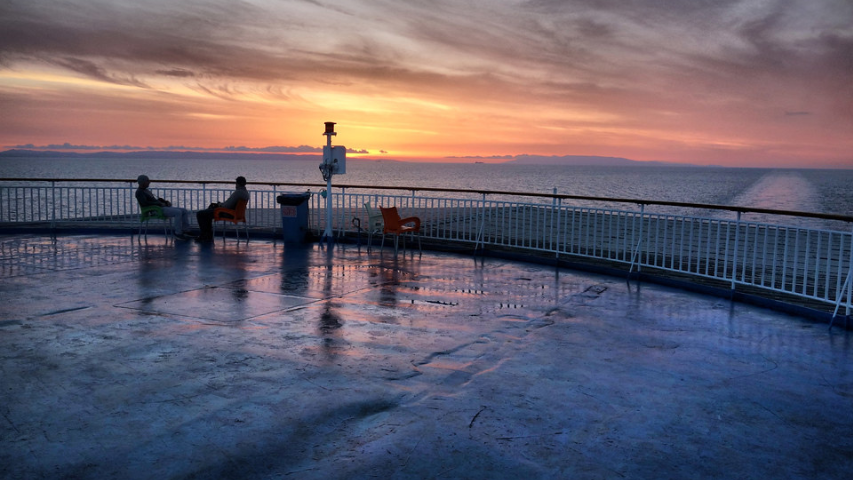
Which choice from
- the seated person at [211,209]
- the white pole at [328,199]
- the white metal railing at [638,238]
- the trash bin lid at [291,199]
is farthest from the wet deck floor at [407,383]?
the trash bin lid at [291,199]

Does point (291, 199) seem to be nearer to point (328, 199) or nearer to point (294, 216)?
point (294, 216)

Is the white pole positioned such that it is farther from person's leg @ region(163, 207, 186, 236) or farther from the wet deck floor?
the wet deck floor

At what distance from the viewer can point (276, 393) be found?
3.90 metres

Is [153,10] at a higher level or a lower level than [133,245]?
higher

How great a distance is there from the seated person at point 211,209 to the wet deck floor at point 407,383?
422cm

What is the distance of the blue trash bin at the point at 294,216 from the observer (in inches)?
469

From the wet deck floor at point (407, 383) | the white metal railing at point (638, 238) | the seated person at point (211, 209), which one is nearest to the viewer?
the wet deck floor at point (407, 383)

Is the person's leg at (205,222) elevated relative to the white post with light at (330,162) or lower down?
lower down

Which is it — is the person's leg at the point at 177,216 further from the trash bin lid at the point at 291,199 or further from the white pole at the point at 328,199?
the white pole at the point at 328,199

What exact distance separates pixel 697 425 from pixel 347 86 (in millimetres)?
21211

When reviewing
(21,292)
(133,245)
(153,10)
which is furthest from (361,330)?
(153,10)

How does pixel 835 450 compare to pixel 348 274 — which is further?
pixel 348 274

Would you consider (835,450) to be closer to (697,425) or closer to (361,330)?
(697,425)

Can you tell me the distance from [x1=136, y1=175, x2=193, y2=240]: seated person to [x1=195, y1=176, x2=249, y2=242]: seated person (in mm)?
422
